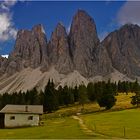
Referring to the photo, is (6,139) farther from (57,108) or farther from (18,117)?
(57,108)

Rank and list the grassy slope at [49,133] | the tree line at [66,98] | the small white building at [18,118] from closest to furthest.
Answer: the grassy slope at [49,133] < the small white building at [18,118] < the tree line at [66,98]

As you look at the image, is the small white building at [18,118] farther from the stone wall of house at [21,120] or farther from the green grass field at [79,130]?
the green grass field at [79,130]

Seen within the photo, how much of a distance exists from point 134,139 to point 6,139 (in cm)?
1655

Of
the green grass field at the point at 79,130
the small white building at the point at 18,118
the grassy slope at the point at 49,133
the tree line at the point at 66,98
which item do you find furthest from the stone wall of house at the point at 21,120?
the tree line at the point at 66,98

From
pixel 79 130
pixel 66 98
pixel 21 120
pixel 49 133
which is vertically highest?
pixel 66 98

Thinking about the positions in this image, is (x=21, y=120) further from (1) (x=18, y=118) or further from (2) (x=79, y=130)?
(2) (x=79, y=130)

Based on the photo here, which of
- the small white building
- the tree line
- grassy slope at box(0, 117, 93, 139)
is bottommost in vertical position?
grassy slope at box(0, 117, 93, 139)

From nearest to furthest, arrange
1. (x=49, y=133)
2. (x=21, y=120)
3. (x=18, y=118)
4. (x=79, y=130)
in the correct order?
(x=49, y=133), (x=79, y=130), (x=18, y=118), (x=21, y=120)

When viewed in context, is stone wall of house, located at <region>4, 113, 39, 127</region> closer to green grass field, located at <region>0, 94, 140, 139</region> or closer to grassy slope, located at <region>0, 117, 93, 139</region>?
green grass field, located at <region>0, 94, 140, 139</region>

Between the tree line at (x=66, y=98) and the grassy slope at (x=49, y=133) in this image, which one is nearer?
the grassy slope at (x=49, y=133)

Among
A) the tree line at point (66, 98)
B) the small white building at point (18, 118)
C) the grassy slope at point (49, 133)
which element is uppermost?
the tree line at point (66, 98)

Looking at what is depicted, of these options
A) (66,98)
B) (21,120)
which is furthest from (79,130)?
(66,98)

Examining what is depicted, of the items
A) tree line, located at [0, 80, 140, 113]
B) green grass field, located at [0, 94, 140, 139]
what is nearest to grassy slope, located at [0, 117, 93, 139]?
green grass field, located at [0, 94, 140, 139]

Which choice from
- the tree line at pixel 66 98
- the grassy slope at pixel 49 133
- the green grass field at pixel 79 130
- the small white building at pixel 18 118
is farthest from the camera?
the tree line at pixel 66 98
